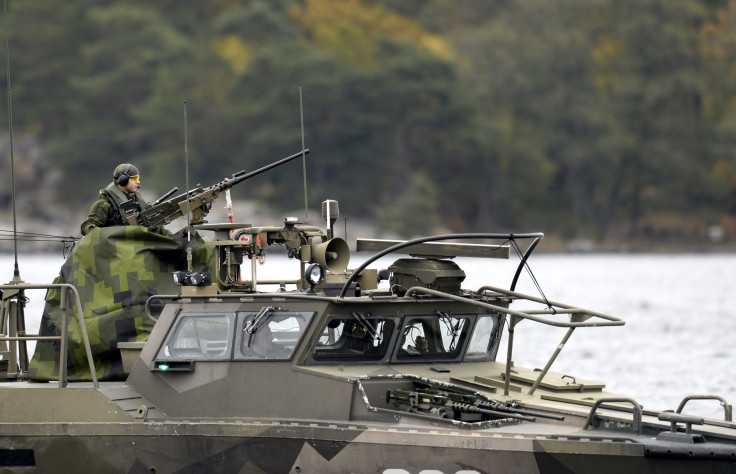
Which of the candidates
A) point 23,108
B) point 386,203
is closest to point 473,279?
point 386,203

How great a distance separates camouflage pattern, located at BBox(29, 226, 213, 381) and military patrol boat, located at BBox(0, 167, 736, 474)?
0.15 feet

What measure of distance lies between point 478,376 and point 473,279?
4135 centimetres

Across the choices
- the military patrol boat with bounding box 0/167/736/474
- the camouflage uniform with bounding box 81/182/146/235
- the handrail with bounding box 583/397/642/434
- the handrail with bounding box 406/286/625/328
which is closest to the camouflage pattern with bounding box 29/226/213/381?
the military patrol boat with bounding box 0/167/736/474

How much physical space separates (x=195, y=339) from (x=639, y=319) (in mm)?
30157

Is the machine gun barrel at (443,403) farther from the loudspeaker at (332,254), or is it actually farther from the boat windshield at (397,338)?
the loudspeaker at (332,254)

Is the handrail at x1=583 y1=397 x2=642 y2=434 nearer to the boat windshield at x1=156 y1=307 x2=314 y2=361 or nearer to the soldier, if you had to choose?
the boat windshield at x1=156 y1=307 x2=314 y2=361

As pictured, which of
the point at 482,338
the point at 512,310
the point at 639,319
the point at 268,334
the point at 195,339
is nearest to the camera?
the point at 512,310

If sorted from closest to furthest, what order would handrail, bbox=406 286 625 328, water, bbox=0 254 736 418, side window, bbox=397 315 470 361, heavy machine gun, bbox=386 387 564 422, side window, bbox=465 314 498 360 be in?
handrail, bbox=406 286 625 328 → heavy machine gun, bbox=386 387 564 422 → side window, bbox=397 315 470 361 → side window, bbox=465 314 498 360 → water, bbox=0 254 736 418

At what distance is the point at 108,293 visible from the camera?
559 inches

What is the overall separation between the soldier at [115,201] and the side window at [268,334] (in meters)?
2.53

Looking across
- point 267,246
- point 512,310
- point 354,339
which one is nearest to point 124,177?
point 267,246

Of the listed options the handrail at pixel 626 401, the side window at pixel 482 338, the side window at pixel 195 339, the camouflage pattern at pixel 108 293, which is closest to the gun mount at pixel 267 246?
the side window at pixel 195 339

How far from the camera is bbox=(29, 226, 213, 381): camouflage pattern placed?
1401 cm

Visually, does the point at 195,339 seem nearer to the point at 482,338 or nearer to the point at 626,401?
the point at 482,338
